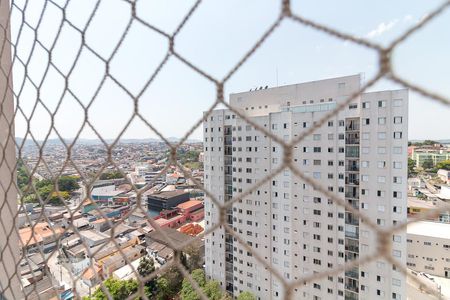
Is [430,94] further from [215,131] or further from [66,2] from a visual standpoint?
[215,131]

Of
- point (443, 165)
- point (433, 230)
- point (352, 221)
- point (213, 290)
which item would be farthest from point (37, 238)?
point (443, 165)

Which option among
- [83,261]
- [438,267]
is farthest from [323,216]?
[83,261]

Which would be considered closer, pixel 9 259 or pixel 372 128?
pixel 9 259

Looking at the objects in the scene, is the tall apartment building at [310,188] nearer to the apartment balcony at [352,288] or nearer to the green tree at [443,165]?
the apartment balcony at [352,288]

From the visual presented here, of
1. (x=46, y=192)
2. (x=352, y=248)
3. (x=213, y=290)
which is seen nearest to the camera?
(x=46, y=192)

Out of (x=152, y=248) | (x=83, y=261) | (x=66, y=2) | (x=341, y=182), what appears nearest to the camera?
(x=66, y=2)

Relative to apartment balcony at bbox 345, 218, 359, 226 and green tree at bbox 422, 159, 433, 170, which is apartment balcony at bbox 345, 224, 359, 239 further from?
green tree at bbox 422, 159, 433, 170

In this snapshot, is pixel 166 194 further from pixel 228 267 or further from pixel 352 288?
pixel 352 288
